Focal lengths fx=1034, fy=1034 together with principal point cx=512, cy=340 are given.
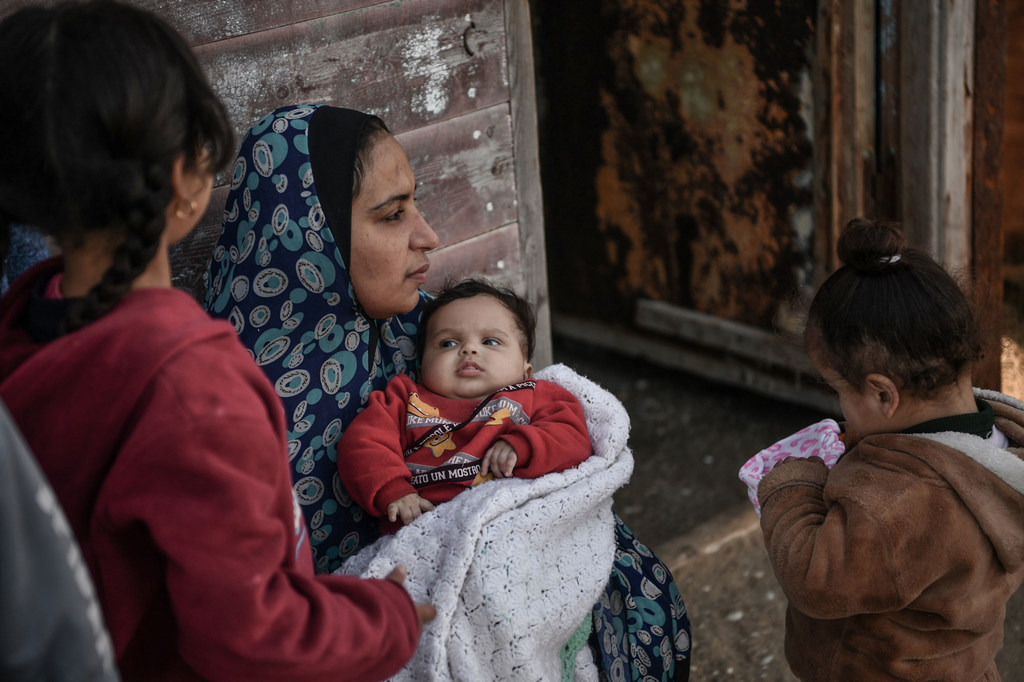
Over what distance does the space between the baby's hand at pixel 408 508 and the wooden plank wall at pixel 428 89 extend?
81cm

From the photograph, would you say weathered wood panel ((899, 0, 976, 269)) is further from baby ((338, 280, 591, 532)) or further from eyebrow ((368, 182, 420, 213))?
eyebrow ((368, 182, 420, 213))

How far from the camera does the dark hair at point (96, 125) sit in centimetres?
121

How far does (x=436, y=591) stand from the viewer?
1906 mm

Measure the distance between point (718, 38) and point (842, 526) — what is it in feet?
9.16

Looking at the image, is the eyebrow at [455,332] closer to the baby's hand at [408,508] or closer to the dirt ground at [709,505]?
the baby's hand at [408,508]

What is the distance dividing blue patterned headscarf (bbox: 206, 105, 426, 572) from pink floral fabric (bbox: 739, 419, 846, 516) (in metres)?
0.85

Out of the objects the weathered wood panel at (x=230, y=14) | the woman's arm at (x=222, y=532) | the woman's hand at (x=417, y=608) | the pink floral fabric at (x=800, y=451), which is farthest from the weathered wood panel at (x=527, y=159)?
the woman's arm at (x=222, y=532)

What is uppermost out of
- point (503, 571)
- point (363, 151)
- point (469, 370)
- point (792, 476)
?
point (363, 151)

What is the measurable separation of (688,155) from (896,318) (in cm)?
281

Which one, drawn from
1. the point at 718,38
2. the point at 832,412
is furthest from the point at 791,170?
the point at 832,412

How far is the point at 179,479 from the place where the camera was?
1.21 metres

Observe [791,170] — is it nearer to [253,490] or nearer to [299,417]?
[299,417]

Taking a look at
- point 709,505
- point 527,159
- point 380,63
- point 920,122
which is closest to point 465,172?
point 527,159

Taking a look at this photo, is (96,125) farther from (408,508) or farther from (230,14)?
(230,14)
